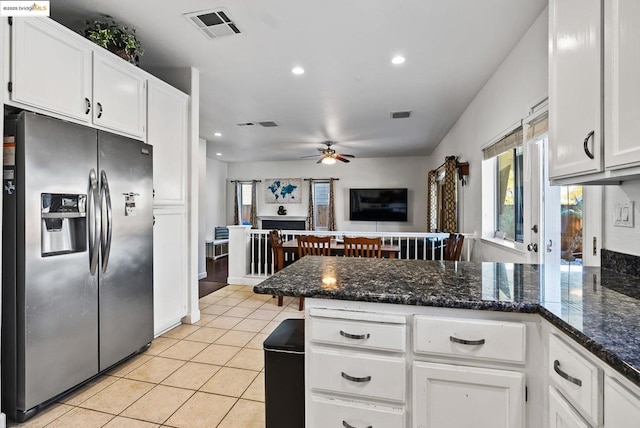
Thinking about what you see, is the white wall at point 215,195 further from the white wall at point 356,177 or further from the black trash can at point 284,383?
the black trash can at point 284,383

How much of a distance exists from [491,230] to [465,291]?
9.03ft

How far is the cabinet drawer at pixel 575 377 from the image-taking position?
800 millimetres

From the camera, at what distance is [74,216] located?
1921 mm

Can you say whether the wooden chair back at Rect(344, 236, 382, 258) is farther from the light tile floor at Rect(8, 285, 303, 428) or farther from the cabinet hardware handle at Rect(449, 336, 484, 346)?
the cabinet hardware handle at Rect(449, 336, 484, 346)

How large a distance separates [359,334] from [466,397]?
42cm

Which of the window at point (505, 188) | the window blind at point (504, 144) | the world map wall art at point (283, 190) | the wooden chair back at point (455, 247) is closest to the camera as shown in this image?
the window blind at point (504, 144)

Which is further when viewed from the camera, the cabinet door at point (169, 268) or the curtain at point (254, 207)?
the curtain at point (254, 207)

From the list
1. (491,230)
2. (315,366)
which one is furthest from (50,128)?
(491,230)

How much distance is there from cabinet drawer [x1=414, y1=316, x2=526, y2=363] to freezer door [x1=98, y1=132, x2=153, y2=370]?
6.82 feet

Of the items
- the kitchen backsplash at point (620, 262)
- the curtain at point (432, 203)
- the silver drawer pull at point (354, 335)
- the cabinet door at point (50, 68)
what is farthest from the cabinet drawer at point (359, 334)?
the curtain at point (432, 203)

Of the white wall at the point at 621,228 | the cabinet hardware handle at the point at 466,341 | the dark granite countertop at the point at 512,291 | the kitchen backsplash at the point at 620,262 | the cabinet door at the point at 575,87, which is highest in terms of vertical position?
the cabinet door at the point at 575,87

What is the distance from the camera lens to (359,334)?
1186mm

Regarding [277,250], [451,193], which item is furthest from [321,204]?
[277,250]

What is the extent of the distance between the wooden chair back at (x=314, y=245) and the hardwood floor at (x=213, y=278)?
162 centimetres
